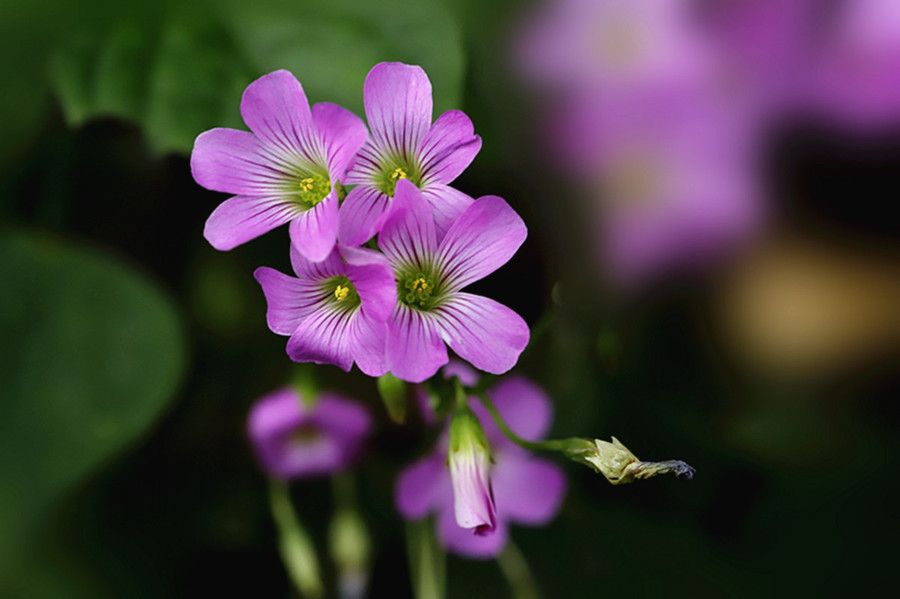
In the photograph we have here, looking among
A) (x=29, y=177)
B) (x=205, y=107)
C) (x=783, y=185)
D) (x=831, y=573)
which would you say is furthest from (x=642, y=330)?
(x=29, y=177)

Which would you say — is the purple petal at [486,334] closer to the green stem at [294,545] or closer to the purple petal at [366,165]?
the purple petal at [366,165]

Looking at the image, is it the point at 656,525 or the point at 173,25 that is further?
the point at 656,525

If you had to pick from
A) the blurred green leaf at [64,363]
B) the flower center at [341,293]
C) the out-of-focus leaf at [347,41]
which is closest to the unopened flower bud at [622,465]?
the flower center at [341,293]

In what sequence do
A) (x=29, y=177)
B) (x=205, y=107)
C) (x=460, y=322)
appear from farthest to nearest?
(x=29, y=177), (x=205, y=107), (x=460, y=322)

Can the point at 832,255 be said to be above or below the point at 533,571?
above

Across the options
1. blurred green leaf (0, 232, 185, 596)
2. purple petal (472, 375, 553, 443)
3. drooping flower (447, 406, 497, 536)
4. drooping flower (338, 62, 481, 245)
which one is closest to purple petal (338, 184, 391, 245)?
drooping flower (338, 62, 481, 245)

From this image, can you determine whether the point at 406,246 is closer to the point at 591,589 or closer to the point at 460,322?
the point at 460,322

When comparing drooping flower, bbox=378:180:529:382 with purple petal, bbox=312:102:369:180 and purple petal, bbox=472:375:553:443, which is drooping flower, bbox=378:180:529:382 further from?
purple petal, bbox=472:375:553:443

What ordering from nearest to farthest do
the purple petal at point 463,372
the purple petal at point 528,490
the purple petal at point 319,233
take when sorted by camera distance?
the purple petal at point 319,233
the purple petal at point 463,372
the purple petal at point 528,490
